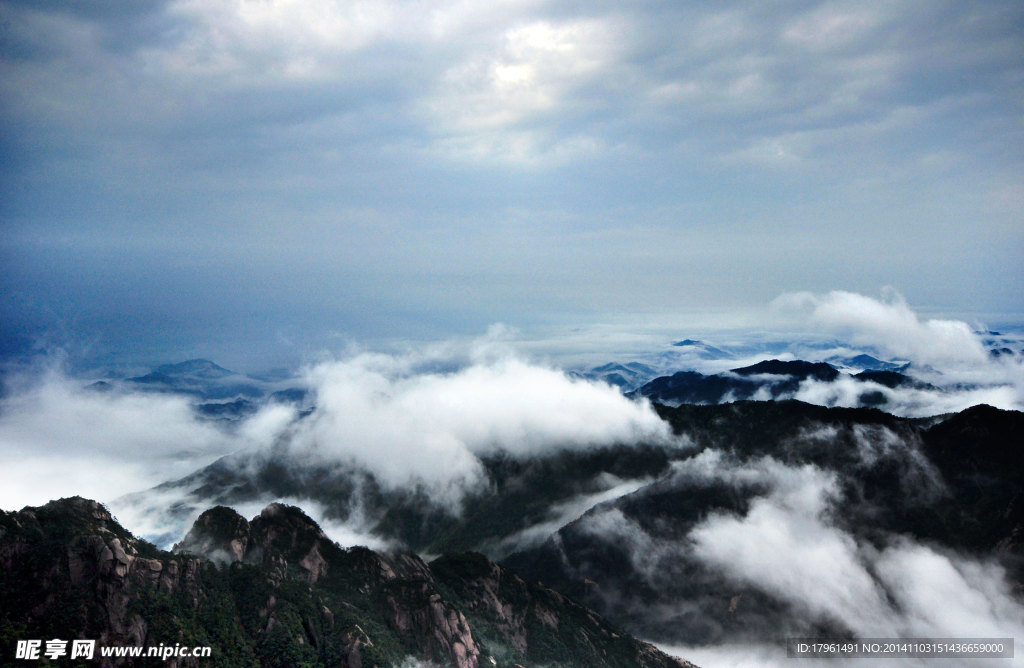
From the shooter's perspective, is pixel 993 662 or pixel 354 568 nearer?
pixel 354 568

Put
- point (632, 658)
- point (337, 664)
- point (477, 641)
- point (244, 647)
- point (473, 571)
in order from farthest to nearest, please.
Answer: point (473, 571)
point (632, 658)
point (477, 641)
point (337, 664)
point (244, 647)

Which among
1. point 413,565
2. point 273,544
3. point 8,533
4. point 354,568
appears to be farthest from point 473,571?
point 8,533

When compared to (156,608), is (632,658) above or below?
below

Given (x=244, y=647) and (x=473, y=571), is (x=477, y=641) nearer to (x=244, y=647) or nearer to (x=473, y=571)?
(x=473, y=571)

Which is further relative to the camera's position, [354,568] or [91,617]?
[354,568]

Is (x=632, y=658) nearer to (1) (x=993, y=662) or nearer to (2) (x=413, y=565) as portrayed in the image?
(2) (x=413, y=565)

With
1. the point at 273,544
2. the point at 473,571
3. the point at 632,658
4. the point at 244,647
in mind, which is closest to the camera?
the point at 244,647

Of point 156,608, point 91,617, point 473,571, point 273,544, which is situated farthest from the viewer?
point 473,571

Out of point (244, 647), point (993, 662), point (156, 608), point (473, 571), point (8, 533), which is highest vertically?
point (8, 533)

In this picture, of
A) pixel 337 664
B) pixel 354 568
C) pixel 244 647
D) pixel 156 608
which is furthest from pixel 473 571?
pixel 156 608
